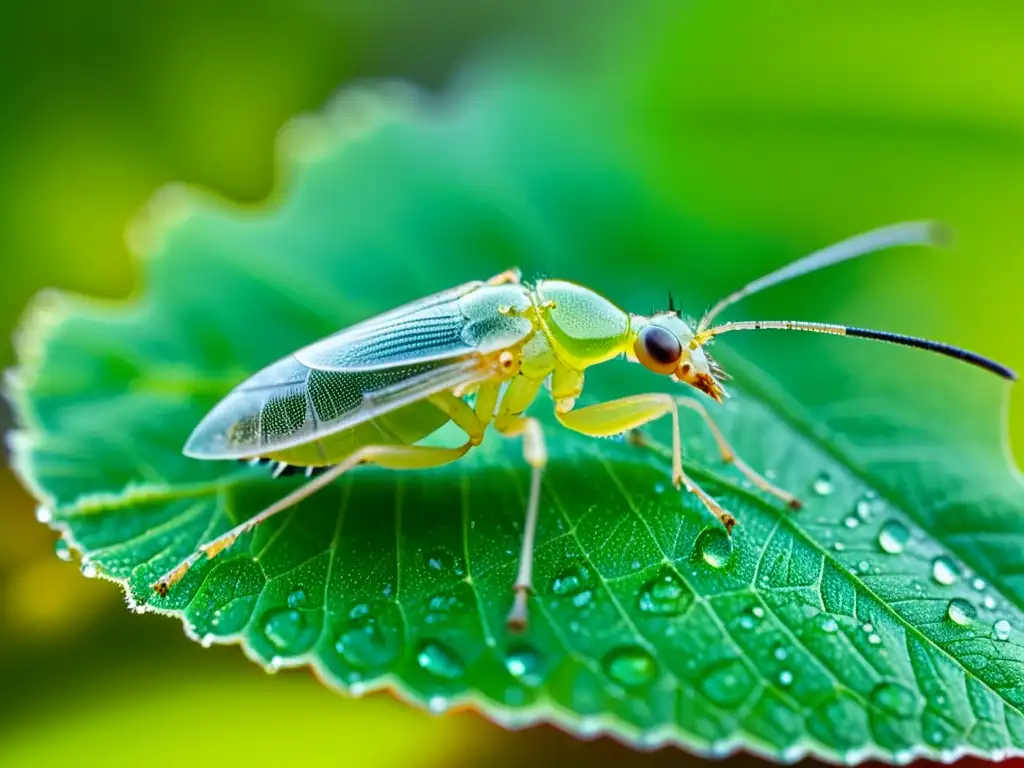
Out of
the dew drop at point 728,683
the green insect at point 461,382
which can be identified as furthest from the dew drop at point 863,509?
the dew drop at point 728,683

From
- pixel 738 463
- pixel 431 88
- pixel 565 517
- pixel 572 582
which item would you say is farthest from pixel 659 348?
pixel 431 88

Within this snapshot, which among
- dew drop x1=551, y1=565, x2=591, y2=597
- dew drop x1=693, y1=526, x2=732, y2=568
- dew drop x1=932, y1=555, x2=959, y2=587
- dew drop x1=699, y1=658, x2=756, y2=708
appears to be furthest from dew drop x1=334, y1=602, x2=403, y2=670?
dew drop x1=932, y1=555, x2=959, y2=587

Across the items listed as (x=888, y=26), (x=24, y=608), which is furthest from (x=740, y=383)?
(x=24, y=608)

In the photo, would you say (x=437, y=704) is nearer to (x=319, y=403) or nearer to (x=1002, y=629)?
(x=319, y=403)

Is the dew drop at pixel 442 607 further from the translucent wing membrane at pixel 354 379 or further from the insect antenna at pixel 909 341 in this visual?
the insect antenna at pixel 909 341

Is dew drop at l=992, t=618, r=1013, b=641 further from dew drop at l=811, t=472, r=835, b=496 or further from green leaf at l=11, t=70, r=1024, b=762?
dew drop at l=811, t=472, r=835, b=496
